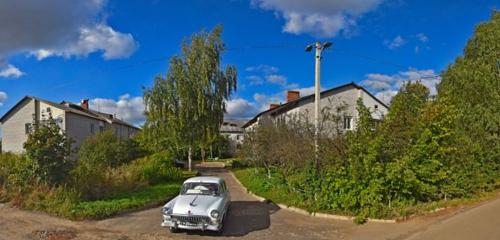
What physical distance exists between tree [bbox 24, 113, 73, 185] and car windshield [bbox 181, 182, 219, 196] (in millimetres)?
5667

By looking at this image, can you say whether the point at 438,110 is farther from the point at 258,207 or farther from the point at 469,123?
the point at 258,207

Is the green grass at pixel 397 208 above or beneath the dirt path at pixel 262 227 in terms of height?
above

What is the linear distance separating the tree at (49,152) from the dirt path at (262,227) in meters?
1.79

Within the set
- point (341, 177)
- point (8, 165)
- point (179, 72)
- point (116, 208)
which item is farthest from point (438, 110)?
point (179, 72)

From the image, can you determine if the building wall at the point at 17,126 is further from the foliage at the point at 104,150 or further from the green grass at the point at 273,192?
the green grass at the point at 273,192

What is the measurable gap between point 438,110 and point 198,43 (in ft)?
80.6

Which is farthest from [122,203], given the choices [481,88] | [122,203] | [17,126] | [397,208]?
[17,126]

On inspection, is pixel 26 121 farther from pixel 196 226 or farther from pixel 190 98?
pixel 196 226

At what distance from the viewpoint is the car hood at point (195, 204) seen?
39.9ft

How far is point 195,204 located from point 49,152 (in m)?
7.15

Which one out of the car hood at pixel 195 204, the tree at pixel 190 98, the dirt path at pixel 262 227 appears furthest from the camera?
the tree at pixel 190 98

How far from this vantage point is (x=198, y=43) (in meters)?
36.8

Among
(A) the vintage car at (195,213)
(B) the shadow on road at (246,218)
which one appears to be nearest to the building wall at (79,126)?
(B) the shadow on road at (246,218)

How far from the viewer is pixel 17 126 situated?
1939 inches
